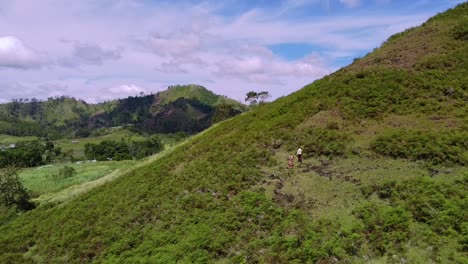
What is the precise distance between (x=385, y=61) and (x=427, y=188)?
24.0 meters

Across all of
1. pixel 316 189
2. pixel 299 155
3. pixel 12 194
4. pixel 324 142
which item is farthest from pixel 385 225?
pixel 12 194

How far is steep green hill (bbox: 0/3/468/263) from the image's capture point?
22.0 metres

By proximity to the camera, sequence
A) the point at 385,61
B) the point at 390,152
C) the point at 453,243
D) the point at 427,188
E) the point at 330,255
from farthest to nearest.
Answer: the point at 385,61 → the point at 390,152 → the point at 427,188 → the point at 330,255 → the point at 453,243

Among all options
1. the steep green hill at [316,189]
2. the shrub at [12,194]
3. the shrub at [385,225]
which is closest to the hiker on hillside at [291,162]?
the steep green hill at [316,189]

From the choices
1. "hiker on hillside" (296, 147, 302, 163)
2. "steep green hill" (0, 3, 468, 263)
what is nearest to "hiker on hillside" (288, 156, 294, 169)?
"steep green hill" (0, 3, 468, 263)

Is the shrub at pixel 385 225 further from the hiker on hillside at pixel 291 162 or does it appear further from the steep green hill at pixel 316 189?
the hiker on hillside at pixel 291 162

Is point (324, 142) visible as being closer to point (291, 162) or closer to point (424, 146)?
point (291, 162)

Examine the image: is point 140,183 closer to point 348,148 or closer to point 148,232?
point 148,232

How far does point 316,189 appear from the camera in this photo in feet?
91.5

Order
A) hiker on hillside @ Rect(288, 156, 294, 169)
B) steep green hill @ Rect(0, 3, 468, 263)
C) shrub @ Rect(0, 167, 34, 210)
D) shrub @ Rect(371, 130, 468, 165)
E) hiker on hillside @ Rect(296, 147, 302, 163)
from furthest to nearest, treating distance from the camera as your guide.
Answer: shrub @ Rect(0, 167, 34, 210) → hiker on hillside @ Rect(296, 147, 302, 163) → hiker on hillside @ Rect(288, 156, 294, 169) → shrub @ Rect(371, 130, 468, 165) → steep green hill @ Rect(0, 3, 468, 263)

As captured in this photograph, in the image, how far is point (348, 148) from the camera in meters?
31.8

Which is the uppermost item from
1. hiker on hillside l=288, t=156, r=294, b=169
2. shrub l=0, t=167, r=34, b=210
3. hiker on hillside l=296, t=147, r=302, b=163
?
hiker on hillside l=296, t=147, r=302, b=163

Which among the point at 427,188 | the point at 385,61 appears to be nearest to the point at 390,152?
the point at 427,188

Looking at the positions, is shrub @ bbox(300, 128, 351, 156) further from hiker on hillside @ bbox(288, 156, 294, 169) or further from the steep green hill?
hiker on hillside @ bbox(288, 156, 294, 169)
